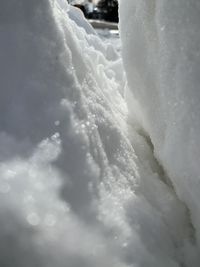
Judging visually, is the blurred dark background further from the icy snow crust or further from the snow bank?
the icy snow crust

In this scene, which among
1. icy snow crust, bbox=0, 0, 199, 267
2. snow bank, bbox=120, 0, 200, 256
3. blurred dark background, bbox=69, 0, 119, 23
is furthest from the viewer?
blurred dark background, bbox=69, 0, 119, 23

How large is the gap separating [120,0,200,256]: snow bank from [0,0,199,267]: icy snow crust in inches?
0.4

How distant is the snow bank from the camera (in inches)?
49.9

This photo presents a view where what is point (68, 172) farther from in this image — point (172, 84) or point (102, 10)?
point (102, 10)

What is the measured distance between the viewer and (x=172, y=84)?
1.34 metres

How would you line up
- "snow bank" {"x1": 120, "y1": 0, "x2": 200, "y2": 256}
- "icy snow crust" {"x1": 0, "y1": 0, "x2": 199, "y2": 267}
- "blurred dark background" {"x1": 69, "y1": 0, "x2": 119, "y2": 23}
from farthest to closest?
1. "blurred dark background" {"x1": 69, "y1": 0, "x2": 119, "y2": 23}
2. "snow bank" {"x1": 120, "y1": 0, "x2": 200, "y2": 256}
3. "icy snow crust" {"x1": 0, "y1": 0, "x2": 199, "y2": 267}

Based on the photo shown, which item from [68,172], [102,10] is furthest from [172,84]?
[102,10]

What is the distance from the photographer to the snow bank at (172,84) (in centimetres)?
127

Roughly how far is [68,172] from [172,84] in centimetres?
44

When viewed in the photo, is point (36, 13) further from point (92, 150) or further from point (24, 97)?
point (92, 150)

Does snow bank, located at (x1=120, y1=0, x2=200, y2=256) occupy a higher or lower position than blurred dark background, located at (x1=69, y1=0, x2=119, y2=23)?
higher

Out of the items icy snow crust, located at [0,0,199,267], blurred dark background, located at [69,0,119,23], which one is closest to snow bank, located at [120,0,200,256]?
icy snow crust, located at [0,0,199,267]

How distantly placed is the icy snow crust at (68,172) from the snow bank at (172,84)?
0.04ft

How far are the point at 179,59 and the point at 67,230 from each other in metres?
0.59
